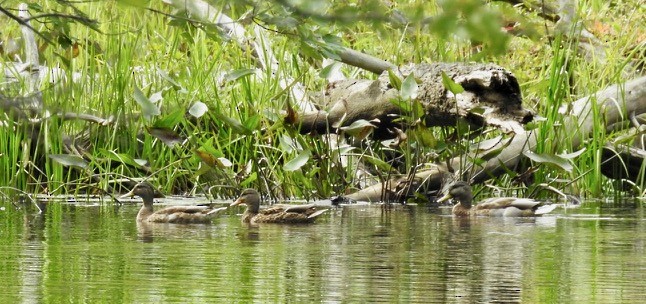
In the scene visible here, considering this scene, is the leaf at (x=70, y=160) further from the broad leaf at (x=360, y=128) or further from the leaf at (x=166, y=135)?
the broad leaf at (x=360, y=128)

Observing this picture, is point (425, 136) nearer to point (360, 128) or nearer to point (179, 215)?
point (360, 128)

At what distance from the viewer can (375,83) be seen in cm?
1050

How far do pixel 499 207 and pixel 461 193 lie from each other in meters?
0.51

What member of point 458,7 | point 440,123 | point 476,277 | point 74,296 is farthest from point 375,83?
point 458,7

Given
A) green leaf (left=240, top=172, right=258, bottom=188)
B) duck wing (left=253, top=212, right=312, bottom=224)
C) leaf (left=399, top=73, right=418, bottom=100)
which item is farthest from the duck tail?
leaf (left=399, top=73, right=418, bottom=100)

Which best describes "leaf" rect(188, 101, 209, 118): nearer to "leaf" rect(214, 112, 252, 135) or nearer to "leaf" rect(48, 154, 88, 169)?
"leaf" rect(214, 112, 252, 135)

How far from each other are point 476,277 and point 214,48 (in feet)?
22.3

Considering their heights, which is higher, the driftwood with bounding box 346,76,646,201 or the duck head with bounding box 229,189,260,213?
the driftwood with bounding box 346,76,646,201

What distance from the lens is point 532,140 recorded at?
10.9 meters

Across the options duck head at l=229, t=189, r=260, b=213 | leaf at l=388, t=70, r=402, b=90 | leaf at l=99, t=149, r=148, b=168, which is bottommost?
duck head at l=229, t=189, r=260, b=213

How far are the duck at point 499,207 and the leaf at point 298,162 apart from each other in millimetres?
1192

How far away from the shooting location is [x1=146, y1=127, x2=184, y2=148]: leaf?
10.3 metres

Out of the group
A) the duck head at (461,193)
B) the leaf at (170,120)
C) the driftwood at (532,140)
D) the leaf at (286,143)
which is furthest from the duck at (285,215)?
the driftwood at (532,140)

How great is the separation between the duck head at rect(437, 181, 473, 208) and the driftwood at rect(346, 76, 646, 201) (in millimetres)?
574
